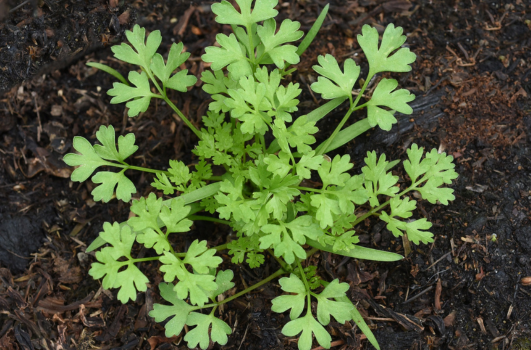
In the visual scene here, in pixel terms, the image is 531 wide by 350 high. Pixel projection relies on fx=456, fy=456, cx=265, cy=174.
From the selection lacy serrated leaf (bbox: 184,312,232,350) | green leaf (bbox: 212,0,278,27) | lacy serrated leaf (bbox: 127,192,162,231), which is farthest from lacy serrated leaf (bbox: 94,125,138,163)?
lacy serrated leaf (bbox: 184,312,232,350)

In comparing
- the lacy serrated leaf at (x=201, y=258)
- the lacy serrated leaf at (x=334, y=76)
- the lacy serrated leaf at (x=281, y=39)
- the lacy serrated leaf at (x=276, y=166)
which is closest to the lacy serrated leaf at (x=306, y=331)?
the lacy serrated leaf at (x=201, y=258)

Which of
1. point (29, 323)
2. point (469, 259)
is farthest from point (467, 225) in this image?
point (29, 323)

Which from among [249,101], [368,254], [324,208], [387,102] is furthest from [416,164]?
[249,101]

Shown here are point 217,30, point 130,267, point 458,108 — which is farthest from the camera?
point 217,30

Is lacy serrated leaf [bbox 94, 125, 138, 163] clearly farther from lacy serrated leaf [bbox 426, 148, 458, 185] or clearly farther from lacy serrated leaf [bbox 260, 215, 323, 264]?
lacy serrated leaf [bbox 426, 148, 458, 185]

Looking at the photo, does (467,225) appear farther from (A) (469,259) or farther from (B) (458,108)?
(B) (458,108)

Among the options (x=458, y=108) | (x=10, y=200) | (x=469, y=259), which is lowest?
(x=469, y=259)

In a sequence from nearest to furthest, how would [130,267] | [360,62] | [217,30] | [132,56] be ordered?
[130,267], [132,56], [360,62], [217,30]
